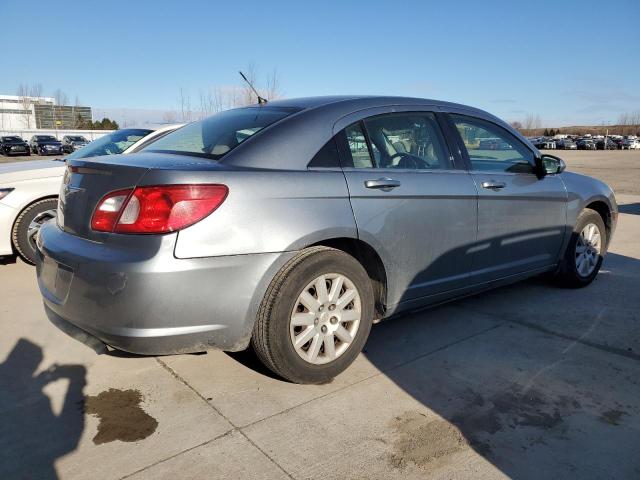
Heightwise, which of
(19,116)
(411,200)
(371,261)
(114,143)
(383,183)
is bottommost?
(371,261)

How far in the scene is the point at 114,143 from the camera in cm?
623

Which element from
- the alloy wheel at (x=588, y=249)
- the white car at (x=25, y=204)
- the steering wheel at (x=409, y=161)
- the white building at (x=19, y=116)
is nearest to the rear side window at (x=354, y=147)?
the steering wheel at (x=409, y=161)

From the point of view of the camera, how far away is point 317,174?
2.83 meters

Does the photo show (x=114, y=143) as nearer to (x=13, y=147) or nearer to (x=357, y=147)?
(x=357, y=147)

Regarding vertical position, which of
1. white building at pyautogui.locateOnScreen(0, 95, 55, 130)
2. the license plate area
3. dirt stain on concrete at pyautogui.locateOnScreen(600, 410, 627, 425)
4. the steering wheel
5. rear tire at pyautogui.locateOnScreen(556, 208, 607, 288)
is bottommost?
dirt stain on concrete at pyautogui.locateOnScreen(600, 410, 627, 425)

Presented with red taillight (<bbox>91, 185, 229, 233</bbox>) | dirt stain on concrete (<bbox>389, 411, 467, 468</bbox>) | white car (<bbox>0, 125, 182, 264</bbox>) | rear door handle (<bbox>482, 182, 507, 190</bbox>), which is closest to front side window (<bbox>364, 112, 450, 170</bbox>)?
rear door handle (<bbox>482, 182, 507, 190</bbox>)

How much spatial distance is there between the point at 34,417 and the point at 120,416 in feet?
1.37

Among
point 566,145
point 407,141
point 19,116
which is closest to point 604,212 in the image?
point 407,141

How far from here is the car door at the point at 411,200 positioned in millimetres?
3025

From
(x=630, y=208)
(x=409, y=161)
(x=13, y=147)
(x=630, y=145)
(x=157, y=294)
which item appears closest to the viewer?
(x=157, y=294)

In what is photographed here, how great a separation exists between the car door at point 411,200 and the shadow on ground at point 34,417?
5.85 feet

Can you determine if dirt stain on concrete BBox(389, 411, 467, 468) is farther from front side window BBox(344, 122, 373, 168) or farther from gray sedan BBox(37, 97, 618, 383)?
front side window BBox(344, 122, 373, 168)

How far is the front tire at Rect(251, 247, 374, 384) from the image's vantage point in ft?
8.79

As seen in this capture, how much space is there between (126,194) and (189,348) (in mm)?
803
